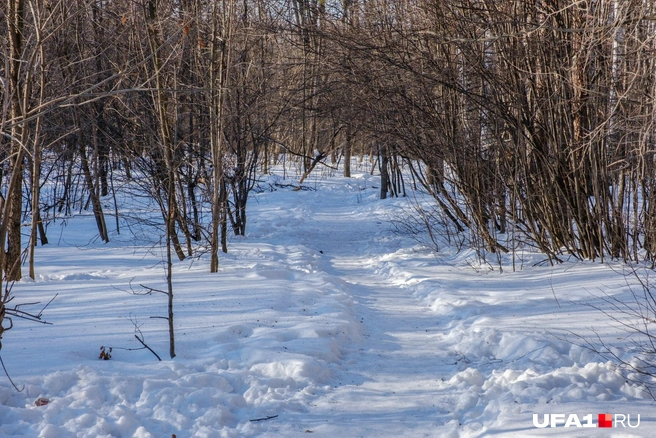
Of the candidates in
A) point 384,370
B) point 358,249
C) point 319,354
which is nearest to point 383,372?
point 384,370

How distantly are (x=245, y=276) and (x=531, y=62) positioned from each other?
543 cm

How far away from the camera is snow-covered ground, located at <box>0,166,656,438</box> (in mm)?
3963

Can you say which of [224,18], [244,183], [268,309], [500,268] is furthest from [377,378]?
[244,183]

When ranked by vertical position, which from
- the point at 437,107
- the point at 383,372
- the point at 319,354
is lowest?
the point at 383,372

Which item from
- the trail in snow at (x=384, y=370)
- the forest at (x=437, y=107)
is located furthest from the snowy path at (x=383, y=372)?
the forest at (x=437, y=107)

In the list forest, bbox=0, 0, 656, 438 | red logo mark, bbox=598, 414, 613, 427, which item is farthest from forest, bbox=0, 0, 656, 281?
red logo mark, bbox=598, 414, 613, 427

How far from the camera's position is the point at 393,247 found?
12.6 metres

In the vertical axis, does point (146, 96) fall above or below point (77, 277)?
above

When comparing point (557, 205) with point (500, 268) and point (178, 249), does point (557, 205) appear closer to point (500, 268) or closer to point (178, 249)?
point (500, 268)

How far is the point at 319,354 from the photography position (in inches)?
211

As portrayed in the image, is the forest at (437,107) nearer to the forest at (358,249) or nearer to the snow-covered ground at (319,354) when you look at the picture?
the forest at (358,249)

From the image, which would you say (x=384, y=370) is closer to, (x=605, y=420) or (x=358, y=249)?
(x=605, y=420)

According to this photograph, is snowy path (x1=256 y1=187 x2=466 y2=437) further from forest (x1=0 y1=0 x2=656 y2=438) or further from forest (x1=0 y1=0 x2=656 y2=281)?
forest (x1=0 y1=0 x2=656 y2=281)

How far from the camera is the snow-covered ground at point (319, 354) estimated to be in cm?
396
